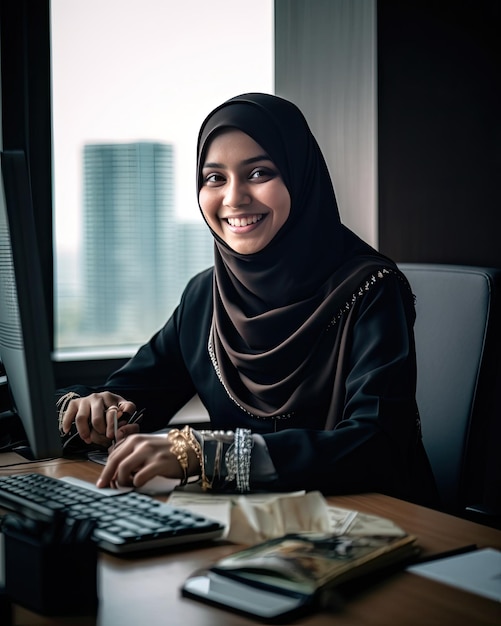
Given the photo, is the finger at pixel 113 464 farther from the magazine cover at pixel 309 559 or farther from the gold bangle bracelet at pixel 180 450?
the magazine cover at pixel 309 559

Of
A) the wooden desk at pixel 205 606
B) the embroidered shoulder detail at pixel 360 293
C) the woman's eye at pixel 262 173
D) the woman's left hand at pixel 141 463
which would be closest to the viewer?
the wooden desk at pixel 205 606

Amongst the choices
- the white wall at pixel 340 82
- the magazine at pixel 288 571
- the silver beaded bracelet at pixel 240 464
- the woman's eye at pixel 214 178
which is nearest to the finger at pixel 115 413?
the silver beaded bracelet at pixel 240 464

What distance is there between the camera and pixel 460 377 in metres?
1.67

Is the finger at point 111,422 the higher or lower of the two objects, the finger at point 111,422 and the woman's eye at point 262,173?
the lower

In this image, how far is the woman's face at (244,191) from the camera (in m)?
1.74

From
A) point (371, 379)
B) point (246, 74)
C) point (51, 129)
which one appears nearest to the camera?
point (371, 379)

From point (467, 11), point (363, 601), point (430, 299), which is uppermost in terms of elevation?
point (467, 11)

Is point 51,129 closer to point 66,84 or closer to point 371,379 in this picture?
point 66,84

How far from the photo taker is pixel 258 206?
1749mm

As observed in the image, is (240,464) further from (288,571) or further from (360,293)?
(360,293)

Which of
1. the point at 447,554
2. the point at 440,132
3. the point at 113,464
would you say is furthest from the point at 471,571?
the point at 440,132

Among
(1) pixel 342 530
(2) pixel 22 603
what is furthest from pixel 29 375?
(1) pixel 342 530

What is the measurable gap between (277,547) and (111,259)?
5.24 feet

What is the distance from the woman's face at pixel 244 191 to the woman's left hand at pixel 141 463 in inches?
24.5
